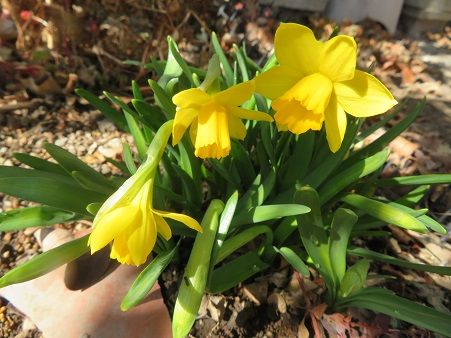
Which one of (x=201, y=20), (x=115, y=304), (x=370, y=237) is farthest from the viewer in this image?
(x=201, y=20)

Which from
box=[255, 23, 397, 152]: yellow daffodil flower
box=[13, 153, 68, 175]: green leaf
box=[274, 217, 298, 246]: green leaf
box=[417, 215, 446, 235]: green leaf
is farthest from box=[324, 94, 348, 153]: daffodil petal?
A: box=[13, 153, 68, 175]: green leaf

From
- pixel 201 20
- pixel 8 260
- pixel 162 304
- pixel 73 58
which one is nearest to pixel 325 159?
pixel 162 304

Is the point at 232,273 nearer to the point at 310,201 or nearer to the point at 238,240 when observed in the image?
the point at 238,240

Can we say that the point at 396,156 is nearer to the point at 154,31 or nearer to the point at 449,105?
the point at 449,105

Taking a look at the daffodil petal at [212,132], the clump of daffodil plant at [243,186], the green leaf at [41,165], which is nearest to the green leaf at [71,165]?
the clump of daffodil plant at [243,186]

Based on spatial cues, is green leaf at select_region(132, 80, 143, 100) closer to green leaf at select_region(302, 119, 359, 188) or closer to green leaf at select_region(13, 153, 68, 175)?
green leaf at select_region(13, 153, 68, 175)
